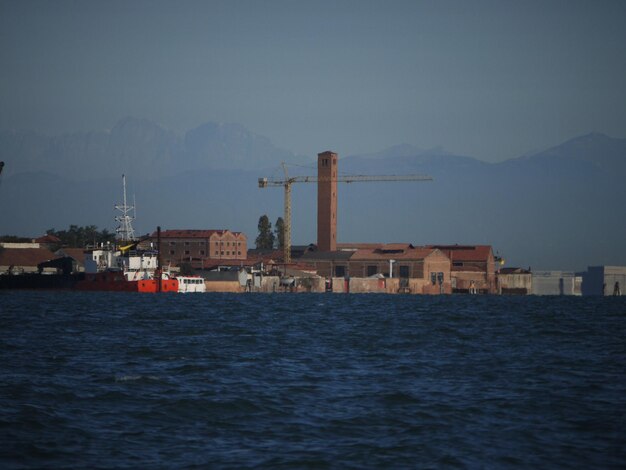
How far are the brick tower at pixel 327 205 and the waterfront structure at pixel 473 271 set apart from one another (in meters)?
19.8

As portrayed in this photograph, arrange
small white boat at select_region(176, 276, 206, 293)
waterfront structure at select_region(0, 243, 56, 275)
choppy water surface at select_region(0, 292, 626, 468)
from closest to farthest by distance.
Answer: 1. choppy water surface at select_region(0, 292, 626, 468)
2. small white boat at select_region(176, 276, 206, 293)
3. waterfront structure at select_region(0, 243, 56, 275)

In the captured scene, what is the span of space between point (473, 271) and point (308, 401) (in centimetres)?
14434

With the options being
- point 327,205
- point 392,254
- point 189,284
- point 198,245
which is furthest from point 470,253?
point 189,284

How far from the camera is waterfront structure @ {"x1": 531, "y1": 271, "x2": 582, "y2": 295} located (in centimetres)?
17725

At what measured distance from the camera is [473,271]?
543ft

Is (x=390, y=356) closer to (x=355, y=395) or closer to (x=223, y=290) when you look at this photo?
(x=355, y=395)

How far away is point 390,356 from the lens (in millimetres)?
34438

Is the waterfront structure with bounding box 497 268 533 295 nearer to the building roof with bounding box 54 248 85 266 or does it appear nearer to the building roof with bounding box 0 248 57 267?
the building roof with bounding box 54 248 85 266

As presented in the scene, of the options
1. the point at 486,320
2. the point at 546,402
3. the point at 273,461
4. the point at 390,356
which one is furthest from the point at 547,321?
the point at 273,461

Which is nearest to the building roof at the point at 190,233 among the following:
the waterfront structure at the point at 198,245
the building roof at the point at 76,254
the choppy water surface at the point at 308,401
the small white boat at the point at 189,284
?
the waterfront structure at the point at 198,245

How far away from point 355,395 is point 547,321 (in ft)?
123

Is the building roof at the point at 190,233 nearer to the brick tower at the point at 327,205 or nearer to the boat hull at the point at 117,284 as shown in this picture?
the brick tower at the point at 327,205

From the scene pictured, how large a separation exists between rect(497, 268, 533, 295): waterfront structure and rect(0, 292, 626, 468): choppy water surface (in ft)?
424

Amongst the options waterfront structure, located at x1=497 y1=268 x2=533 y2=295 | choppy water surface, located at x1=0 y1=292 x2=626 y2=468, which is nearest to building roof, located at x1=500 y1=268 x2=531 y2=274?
waterfront structure, located at x1=497 y1=268 x2=533 y2=295
